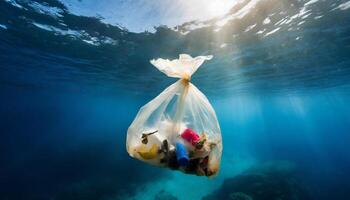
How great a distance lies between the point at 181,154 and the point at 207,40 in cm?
1257

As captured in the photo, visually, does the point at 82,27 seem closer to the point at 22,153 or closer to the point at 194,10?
the point at 194,10

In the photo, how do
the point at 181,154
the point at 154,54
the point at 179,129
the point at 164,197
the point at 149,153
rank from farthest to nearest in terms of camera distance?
the point at 164,197 < the point at 154,54 < the point at 179,129 < the point at 149,153 < the point at 181,154

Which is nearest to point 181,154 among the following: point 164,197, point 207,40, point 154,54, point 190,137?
point 190,137

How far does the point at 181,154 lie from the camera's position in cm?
233

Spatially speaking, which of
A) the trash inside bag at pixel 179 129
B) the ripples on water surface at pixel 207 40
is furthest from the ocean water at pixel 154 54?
the trash inside bag at pixel 179 129

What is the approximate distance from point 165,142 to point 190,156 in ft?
→ 1.04

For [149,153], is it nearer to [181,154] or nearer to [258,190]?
[181,154]

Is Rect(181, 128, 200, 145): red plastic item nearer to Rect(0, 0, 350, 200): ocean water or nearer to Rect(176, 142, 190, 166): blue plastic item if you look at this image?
Rect(176, 142, 190, 166): blue plastic item

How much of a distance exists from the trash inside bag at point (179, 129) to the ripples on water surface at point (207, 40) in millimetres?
8210

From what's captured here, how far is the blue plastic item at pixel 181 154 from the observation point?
2245mm

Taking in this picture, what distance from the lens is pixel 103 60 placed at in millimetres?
19688

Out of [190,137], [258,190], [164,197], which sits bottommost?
[164,197]

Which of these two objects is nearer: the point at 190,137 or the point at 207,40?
the point at 190,137

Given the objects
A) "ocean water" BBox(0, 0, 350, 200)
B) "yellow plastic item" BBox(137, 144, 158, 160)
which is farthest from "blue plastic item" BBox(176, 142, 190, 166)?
"ocean water" BBox(0, 0, 350, 200)
